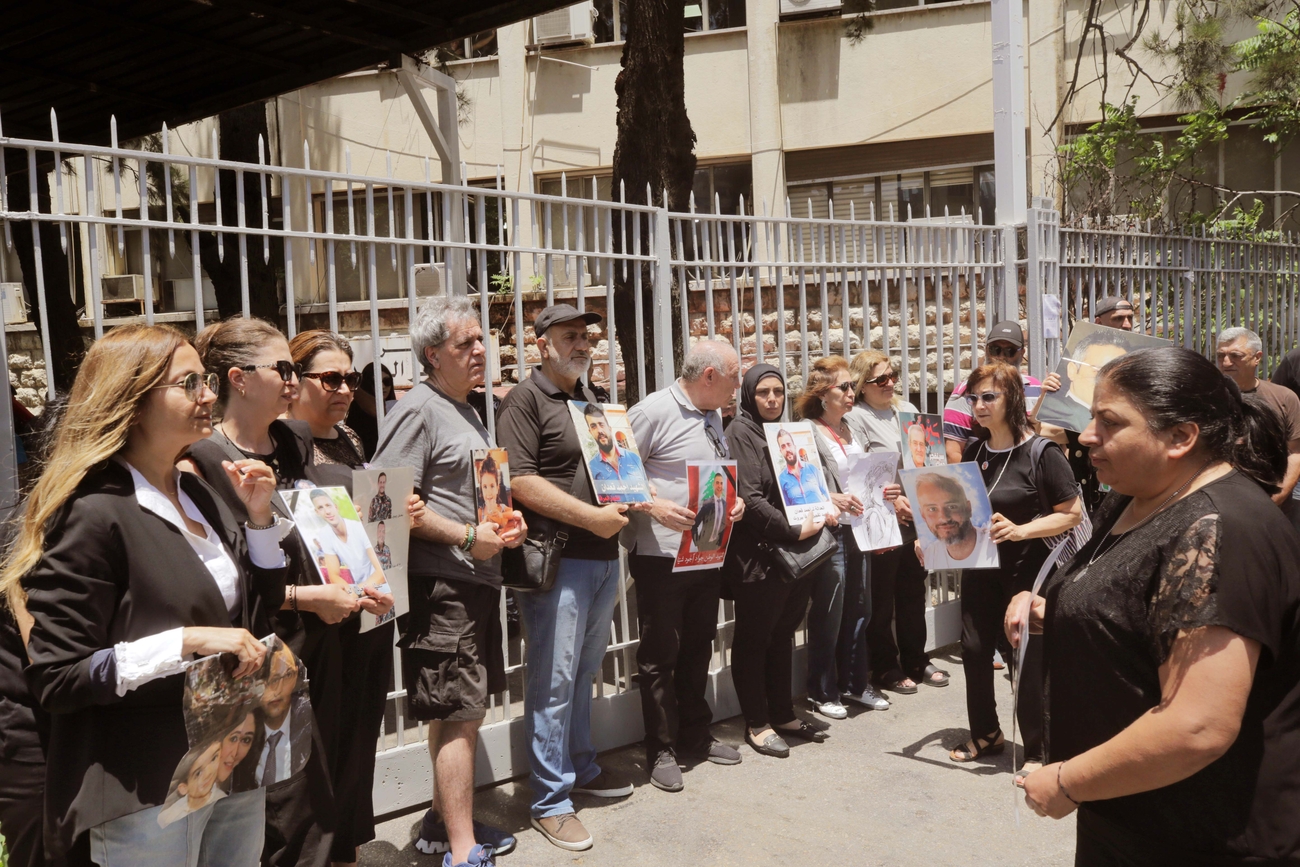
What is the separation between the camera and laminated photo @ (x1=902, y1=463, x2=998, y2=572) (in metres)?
4.90

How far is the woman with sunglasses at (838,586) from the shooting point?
5785mm

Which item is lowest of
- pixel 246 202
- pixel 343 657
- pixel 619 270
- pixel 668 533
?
pixel 343 657

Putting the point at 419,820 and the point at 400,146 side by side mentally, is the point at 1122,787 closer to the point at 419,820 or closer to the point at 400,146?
the point at 419,820

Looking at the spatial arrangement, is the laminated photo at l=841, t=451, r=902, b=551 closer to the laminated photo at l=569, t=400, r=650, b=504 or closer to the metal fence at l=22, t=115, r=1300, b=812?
the metal fence at l=22, t=115, r=1300, b=812

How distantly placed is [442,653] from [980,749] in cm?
282

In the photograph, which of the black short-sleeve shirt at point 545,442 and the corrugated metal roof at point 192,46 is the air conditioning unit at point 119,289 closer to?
the corrugated metal roof at point 192,46

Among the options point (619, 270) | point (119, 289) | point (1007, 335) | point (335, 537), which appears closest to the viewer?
point (335, 537)

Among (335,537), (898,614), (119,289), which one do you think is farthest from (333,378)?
(119,289)

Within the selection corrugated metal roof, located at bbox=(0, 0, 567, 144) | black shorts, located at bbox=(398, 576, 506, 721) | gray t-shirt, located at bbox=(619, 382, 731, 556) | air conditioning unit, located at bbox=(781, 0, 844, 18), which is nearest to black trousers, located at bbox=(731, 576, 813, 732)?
gray t-shirt, located at bbox=(619, 382, 731, 556)

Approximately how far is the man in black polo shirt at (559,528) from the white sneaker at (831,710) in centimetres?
192

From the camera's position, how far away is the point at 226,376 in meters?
3.23

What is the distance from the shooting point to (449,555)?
160 inches

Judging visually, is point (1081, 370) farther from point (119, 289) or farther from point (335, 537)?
point (119, 289)

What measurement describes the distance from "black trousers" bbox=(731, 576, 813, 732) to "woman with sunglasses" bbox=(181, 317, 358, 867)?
263 cm
